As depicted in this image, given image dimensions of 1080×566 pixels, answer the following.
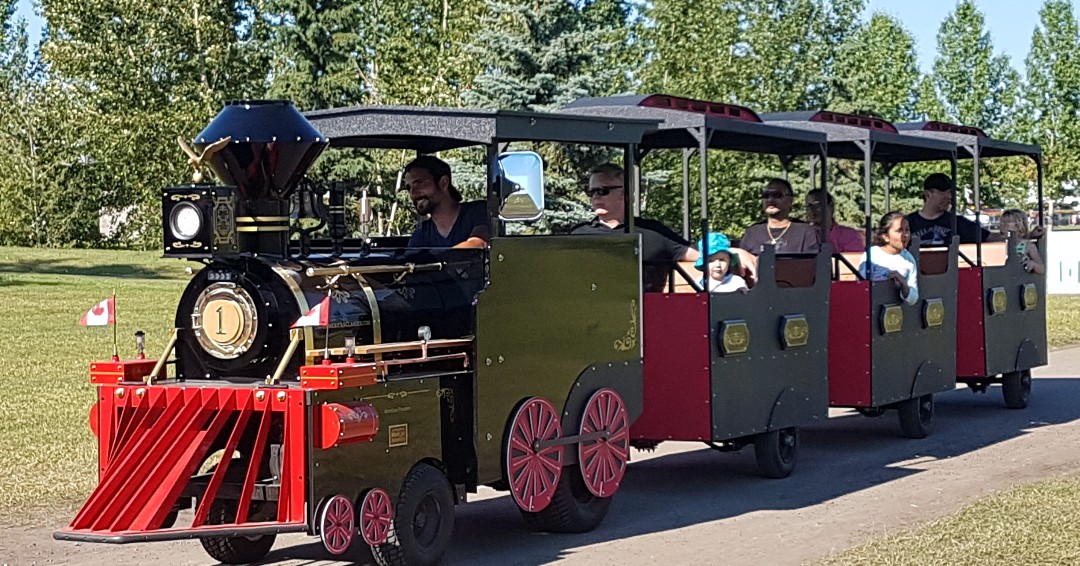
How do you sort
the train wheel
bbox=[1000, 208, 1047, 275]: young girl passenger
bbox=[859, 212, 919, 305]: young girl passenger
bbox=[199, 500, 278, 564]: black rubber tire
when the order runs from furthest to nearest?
1. bbox=[1000, 208, 1047, 275]: young girl passenger
2. the train wheel
3. bbox=[859, 212, 919, 305]: young girl passenger
4. bbox=[199, 500, 278, 564]: black rubber tire

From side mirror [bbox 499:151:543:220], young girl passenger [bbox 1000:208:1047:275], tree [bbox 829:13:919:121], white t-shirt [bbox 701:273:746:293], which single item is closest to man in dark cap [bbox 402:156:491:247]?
side mirror [bbox 499:151:543:220]

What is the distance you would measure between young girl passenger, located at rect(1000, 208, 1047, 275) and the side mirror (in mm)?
8211

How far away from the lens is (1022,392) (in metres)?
15.4

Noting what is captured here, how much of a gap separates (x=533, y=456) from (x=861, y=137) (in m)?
5.03

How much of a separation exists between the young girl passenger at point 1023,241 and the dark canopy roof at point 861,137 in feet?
5.69

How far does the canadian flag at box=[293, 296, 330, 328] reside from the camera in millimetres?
7215

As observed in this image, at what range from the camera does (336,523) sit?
7.38 meters

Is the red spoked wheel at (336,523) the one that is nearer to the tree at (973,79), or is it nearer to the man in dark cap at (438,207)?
the man in dark cap at (438,207)

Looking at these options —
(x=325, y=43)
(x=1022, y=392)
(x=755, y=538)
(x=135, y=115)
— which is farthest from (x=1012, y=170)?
(x=755, y=538)

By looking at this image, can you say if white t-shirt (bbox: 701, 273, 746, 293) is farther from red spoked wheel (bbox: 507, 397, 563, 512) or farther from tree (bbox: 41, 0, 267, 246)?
tree (bbox: 41, 0, 267, 246)

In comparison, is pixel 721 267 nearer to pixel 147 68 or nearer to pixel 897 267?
pixel 897 267

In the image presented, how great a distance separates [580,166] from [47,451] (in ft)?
18.8

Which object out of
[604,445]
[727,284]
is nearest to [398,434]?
[604,445]

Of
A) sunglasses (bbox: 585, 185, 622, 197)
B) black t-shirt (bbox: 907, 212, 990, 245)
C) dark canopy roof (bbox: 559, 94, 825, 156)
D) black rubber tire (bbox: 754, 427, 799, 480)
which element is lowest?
black rubber tire (bbox: 754, 427, 799, 480)
